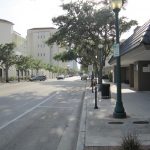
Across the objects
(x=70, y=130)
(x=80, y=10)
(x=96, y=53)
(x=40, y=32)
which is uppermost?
(x=40, y=32)

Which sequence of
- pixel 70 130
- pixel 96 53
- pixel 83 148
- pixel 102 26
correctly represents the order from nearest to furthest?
pixel 83 148, pixel 70 130, pixel 102 26, pixel 96 53

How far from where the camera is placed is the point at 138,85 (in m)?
35.4

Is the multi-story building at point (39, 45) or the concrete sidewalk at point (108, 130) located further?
the multi-story building at point (39, 45)

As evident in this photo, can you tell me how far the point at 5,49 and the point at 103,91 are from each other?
161 feet

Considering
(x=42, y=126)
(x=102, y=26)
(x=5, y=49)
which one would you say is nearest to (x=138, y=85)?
(x=102, y=26)

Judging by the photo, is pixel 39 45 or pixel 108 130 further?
pixel 39 45

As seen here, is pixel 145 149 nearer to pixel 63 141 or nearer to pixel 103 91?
pixel 63 141

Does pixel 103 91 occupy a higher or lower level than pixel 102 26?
lower

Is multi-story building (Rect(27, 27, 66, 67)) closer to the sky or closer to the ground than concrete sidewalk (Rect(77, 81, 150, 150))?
closer to the sky

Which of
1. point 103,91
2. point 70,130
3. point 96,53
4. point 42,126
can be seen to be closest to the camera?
point 70,130

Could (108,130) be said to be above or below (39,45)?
below

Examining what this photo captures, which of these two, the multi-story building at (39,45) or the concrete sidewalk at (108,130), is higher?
the multi-story building at (39,45)

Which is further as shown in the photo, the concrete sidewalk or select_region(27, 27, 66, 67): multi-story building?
select_region(27, 27, 66, 67): multi-story building

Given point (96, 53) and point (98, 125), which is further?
point (96, 53)
